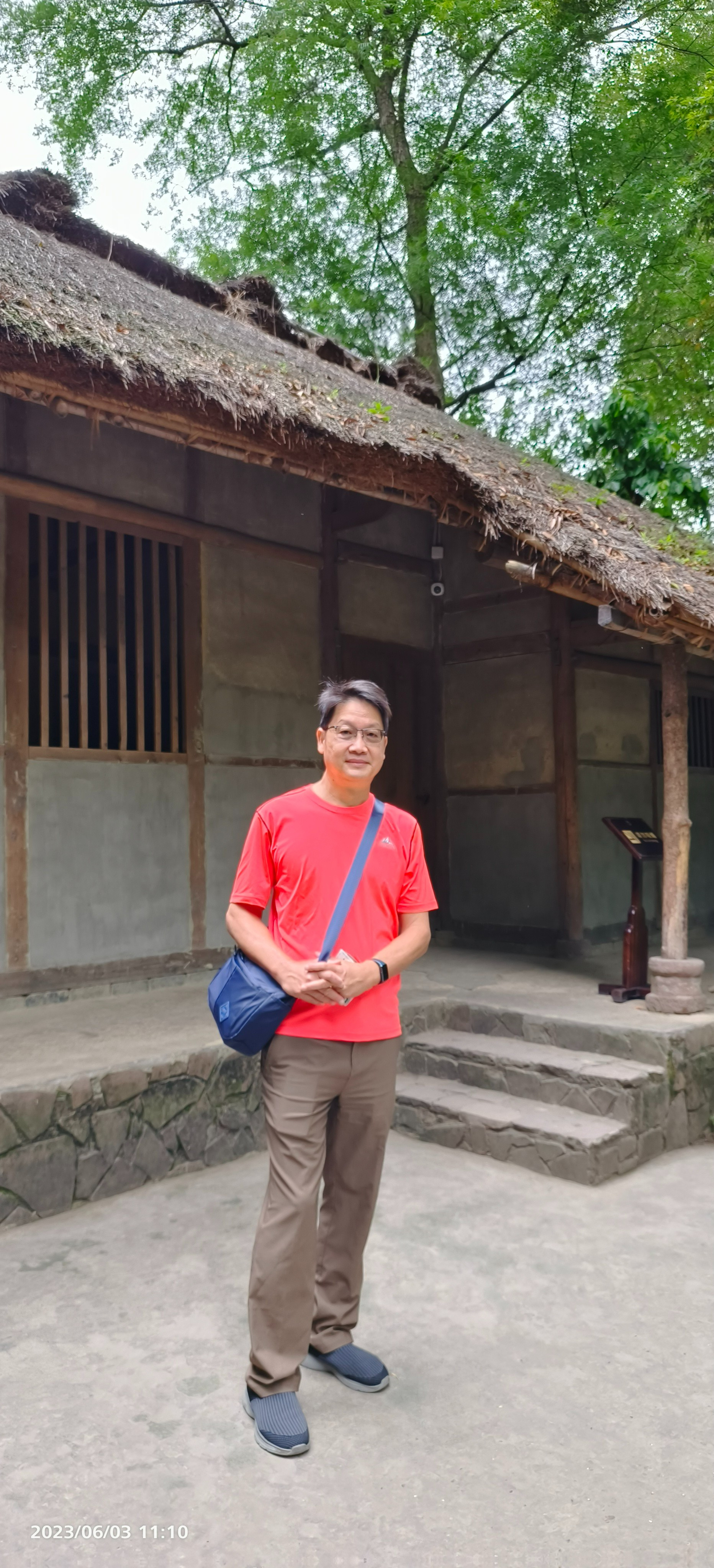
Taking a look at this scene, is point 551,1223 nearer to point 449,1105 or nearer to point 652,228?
point 449,1105

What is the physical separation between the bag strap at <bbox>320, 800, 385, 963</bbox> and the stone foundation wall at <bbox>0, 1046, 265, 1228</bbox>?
6.21ft

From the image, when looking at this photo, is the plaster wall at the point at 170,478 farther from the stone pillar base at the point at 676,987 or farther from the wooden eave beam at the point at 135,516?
the stone pillar base at the point at 676,987

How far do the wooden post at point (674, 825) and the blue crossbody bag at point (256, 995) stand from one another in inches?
134

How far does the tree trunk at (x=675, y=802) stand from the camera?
5559 mm

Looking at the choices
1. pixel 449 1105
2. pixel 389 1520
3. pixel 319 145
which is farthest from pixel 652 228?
pixel 389 1520

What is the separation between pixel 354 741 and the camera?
8.01ft

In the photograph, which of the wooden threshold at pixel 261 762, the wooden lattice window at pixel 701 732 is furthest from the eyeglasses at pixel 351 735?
the wooden lattice window at pixel 701 732

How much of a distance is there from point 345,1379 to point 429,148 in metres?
16.9

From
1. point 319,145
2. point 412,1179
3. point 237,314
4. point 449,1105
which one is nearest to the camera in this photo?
point 412,1179

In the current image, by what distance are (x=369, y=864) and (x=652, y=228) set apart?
47.0 ft

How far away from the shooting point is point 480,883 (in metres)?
7.83

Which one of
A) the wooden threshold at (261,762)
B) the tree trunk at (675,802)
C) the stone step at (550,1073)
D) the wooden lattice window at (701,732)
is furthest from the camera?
the wooden lattice window at (701,732)
